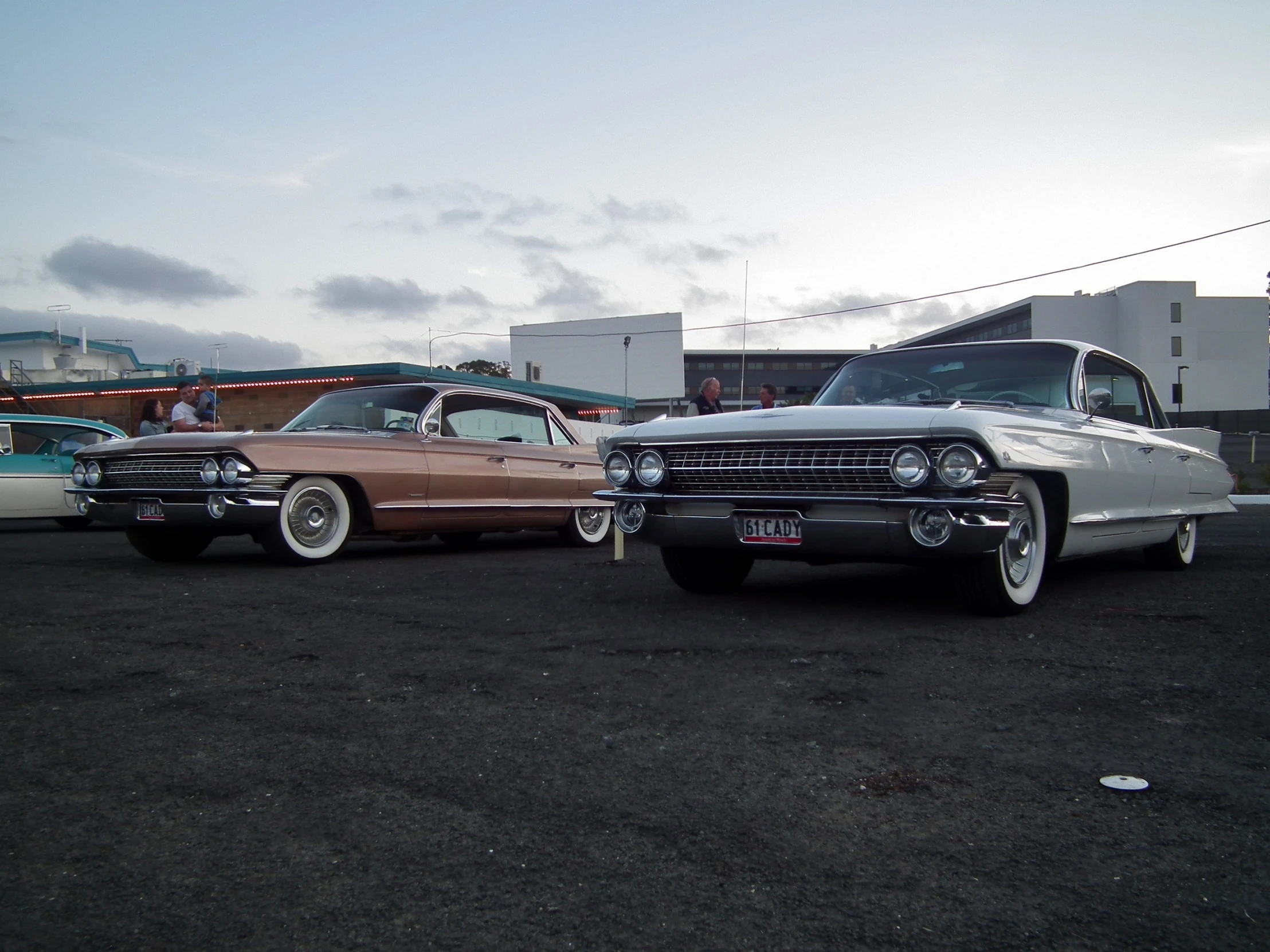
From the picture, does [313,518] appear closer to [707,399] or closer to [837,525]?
[707,399]

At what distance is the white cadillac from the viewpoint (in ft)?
15.4

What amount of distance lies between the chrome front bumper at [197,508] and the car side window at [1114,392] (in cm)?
541

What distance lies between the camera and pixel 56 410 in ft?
109

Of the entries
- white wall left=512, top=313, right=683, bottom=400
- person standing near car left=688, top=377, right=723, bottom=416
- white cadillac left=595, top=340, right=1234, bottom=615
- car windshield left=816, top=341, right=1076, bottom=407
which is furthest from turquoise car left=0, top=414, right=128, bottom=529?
white wall left=512, top=313, right=683, bottom=400

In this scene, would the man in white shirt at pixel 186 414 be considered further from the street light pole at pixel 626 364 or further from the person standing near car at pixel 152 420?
the street light pole at pixel 626 364

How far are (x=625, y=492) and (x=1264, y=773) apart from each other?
3.46 metres

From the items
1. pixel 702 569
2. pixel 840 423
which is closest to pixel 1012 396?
pixel 840 423

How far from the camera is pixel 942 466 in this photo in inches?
184

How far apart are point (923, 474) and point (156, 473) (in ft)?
18.1

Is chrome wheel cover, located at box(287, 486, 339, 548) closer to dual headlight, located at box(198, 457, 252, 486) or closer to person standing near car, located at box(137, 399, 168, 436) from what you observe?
dual headlight, located at box(198, 457, 252, 486)

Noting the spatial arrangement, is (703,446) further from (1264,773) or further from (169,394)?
(169,394)

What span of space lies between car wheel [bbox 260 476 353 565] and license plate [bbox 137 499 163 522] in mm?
739

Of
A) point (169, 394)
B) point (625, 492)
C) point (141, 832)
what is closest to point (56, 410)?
point (169, 394)

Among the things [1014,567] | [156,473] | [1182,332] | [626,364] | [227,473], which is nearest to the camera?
[1014,567]
